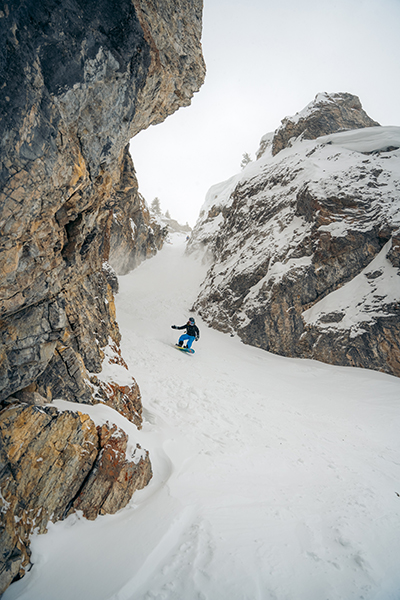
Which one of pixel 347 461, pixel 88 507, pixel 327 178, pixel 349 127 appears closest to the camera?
pixel 88 507

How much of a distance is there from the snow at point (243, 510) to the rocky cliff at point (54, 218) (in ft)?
1.53

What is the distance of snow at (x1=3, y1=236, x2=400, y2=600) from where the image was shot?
3.14m

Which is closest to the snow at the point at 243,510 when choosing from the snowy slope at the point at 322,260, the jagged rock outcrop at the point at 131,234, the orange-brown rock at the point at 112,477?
the orange-brown rock at the point at 112,477

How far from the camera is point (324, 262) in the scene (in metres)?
15.6

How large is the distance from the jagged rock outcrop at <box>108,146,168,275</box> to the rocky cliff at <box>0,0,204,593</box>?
17.2 m

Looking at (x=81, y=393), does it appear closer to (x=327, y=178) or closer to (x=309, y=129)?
(x=327, y=178)

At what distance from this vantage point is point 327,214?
54.2ft

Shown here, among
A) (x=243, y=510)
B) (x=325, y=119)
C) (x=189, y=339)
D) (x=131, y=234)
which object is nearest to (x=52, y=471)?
(x=243, y=510)

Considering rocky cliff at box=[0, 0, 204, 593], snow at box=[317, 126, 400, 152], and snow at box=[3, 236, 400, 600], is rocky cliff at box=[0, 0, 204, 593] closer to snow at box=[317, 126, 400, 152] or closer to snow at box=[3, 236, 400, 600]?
snow at box=[3, 236, 400, 600]

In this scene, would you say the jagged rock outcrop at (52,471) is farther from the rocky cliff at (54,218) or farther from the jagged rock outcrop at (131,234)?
the jagged rock outcrop at (131,234)

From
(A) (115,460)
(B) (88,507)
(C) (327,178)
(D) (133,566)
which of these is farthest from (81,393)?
(C) (327,178)

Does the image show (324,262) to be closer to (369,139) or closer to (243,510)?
(369,139)

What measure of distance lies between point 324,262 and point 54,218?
15.3 m

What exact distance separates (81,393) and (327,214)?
17489 mm
